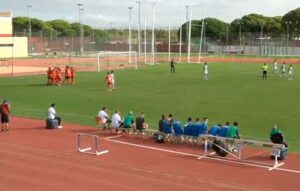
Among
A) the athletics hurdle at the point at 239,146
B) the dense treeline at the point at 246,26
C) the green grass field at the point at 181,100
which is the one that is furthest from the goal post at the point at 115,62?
the dense treeline at the point at 246,26

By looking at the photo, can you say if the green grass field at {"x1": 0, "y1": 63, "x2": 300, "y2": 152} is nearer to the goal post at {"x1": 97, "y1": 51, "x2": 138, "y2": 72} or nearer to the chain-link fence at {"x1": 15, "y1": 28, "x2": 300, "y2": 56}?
the goal post at {"x1": 97, "y1": 51, "x2": 138, "y2": 72}

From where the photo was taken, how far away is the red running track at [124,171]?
15039mm

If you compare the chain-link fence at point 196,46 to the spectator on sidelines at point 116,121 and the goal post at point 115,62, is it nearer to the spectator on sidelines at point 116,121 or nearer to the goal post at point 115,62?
the goal post at point 115,62

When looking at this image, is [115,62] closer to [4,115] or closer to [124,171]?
[4,115]

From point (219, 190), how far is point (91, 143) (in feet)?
27.0

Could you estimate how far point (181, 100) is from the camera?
33.3 meters

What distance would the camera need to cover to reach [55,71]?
145 ft

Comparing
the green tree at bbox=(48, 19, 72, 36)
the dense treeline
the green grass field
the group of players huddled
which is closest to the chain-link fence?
the dense treeline

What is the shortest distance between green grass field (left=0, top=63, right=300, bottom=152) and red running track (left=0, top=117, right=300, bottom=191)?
165 inches

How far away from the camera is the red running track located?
15.0m

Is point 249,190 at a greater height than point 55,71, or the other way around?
point 55,71

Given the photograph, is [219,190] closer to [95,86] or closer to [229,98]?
[229,98]

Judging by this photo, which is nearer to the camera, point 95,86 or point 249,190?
point 249,190

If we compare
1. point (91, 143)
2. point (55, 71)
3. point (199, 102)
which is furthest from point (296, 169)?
point (55, 71)
